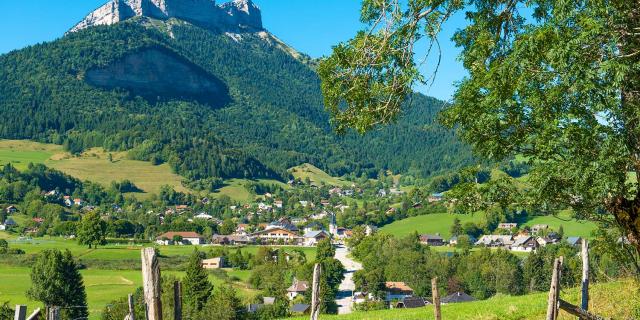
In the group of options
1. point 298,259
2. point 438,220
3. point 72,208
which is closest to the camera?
point 298,259

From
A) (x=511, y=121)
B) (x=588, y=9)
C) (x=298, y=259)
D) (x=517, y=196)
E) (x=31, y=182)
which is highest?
(x=31, y=182)

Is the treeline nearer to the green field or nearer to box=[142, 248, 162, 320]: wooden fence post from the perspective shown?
the green field

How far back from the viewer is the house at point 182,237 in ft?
386

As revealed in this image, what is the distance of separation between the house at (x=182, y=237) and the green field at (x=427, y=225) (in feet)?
111

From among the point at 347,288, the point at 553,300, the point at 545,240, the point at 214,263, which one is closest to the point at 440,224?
the point at 545,240

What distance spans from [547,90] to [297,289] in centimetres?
5941

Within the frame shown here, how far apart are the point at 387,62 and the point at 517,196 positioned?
3296mm

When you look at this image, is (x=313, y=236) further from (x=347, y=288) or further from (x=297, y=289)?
(x=297, y=289)

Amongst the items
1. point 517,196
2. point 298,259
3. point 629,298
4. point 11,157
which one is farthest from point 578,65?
point 11,157

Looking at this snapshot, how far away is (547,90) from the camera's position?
1007 centimetres

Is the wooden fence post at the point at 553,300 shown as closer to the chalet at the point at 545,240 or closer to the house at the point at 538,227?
the chalet at the point at 545,240

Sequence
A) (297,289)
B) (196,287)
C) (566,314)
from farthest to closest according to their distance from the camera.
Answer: (297,289) < (196,287) < (566,314)

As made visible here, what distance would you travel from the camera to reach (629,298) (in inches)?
519

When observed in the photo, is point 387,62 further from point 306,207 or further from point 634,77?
point 306,207
